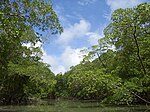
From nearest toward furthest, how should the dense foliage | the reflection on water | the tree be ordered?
1. the dense foliage
2. the tree
3. the reflection on water

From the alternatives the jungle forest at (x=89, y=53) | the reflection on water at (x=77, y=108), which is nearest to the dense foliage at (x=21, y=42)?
the jungle forest at (x=89, y=53)

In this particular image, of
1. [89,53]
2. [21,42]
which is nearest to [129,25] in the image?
[21,42]

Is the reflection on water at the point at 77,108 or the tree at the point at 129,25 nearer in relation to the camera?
the tree at the point at 129,25

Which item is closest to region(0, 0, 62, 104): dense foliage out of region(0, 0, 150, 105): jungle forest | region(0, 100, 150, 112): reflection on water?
region(0, 0, 150, 105): jungle forest

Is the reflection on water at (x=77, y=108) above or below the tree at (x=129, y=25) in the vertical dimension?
below

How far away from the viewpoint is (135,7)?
15.5 metres

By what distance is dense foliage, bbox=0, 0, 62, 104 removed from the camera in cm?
914

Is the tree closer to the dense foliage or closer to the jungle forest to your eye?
the jungle forest

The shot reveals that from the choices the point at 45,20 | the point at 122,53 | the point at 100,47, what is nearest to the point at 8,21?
the point at 45,20

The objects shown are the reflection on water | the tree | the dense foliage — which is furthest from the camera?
the reflection on water

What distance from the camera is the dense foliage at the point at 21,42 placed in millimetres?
9141

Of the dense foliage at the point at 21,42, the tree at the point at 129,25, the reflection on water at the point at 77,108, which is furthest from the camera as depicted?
the reflection on water at the point at 77,108

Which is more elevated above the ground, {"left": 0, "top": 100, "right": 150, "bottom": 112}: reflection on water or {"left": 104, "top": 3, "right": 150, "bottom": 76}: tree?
{"left": 104, "top": 3, "right": 150, "bottom": 76}: tree

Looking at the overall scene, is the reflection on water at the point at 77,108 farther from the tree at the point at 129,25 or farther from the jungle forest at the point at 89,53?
the tree at the point at 129,25
